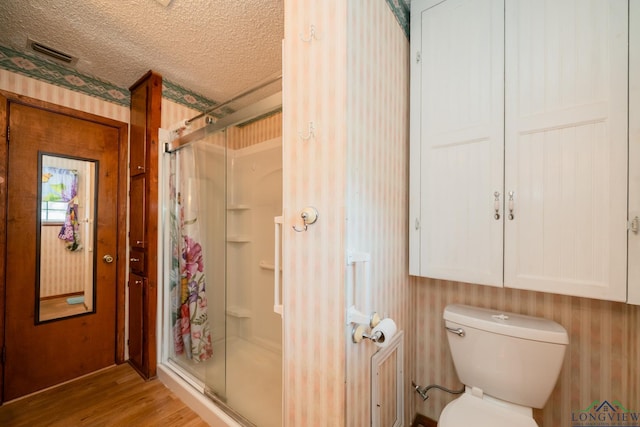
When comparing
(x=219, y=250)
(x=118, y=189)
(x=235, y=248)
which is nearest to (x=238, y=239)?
(x=235, y=248)

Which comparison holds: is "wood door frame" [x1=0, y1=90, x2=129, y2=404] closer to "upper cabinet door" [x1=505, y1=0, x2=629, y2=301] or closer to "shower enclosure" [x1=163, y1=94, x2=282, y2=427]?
"shower enclosure" [x1=163, y1=94, x2=282, y2=427]

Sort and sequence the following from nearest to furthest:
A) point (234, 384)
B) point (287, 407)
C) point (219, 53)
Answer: point (287, 407) → point (234, 384) → point (219, 53)

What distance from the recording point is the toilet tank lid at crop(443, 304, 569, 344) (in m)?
1.06

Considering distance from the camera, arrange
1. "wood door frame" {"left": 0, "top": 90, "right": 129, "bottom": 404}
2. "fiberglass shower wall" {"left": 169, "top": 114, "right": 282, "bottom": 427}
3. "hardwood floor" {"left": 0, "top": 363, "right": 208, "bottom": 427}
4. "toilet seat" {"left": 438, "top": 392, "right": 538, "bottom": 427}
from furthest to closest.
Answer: "fiberglass shower wall" {"left": 169, "top": 114, "right": 282, "bottom": 427}, "wood door frame" {"left": 0, "top": 90, "right": 129, "bottom": 404}, "hardwood floor" {"left": 0, "top": 363, "right": 208, "bottom": 427}, "toilet seat" {"left": 438, "top": 392, "right": 538, "bottom": 427}

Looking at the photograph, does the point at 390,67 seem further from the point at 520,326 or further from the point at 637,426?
the point at 637,426

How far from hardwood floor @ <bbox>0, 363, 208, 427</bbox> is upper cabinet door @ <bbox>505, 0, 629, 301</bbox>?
2.11m

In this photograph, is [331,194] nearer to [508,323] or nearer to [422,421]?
[508,323]

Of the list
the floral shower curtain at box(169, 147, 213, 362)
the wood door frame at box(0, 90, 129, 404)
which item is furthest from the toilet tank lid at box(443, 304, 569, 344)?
the wood door frame at box(0, 90, 129, 404)

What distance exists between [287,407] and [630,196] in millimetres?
1534

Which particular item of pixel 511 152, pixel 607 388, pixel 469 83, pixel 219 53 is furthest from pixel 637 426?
A: pixel 219 53

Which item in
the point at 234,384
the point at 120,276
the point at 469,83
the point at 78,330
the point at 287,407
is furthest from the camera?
the point at 120,276

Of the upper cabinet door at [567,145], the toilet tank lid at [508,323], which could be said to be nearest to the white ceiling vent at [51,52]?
the upper cabinet door at [567,145]

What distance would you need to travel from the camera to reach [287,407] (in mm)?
1026

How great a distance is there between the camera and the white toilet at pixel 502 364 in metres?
1.06
